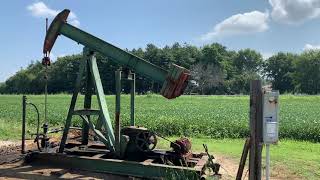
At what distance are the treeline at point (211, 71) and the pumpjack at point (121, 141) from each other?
201ft

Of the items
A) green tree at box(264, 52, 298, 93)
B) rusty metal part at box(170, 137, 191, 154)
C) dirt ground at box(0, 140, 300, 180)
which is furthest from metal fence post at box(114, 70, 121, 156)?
green tree at box(264, 52, 298, 93)

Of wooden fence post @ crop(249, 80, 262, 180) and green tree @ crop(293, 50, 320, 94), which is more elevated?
green tree @ crop(293, 50, 320, 94)

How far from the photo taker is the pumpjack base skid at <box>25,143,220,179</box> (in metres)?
7.96

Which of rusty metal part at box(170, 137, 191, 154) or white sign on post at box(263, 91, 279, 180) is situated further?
rusty metal part at box(170, 137, 191, 154)

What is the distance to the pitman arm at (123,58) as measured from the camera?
841 cm

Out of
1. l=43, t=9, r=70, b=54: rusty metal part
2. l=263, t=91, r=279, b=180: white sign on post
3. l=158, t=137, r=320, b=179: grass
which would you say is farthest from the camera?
l=43, t=9, r=70, b=54: rusty metal part

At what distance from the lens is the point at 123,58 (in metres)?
9.04

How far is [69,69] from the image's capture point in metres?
83.1

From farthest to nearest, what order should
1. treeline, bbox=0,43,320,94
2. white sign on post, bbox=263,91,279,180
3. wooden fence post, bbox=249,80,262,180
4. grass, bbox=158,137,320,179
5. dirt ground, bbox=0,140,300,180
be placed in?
1. treeline, bbox=0,43,320,94
2. grass, bbox=158,137,320,179
3. dirt ground, bbox=0,140,300,180
4. wooden fence post, bbox=249,80,262,180
5. white sign on post, bbox=263,91,279,180

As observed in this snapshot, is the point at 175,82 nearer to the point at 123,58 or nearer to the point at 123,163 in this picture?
the point at 123,58

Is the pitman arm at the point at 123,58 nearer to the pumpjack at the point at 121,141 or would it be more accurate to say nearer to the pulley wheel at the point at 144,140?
the pumpjack at the point at 121,141

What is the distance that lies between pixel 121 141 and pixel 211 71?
91.0 meters

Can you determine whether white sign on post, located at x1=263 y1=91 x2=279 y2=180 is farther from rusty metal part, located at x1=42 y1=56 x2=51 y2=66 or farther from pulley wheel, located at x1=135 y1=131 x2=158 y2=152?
rusty metal part, located at x1=42 y1=56 x2=51 y2=66

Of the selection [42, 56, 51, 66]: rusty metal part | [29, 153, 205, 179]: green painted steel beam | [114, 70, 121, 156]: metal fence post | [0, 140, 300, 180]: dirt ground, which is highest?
[42, 56, 51, 66]: rusty metal part
